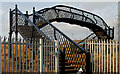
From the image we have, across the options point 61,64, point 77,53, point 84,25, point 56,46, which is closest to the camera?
point 56,46

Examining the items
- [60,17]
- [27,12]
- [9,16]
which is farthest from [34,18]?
[60,17]

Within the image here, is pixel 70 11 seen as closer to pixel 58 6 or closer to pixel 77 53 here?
pixel 58 6

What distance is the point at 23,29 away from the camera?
41.6 feet

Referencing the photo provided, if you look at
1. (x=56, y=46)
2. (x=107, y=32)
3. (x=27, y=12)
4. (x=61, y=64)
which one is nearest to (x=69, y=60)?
(x=61, y=64)

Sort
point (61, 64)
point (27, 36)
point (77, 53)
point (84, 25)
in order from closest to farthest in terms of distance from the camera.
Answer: point (61, 64)
point (77, 53)
point (27, 36)
point (84, 25)

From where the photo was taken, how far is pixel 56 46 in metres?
7.46

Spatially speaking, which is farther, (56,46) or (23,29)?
(23,29)

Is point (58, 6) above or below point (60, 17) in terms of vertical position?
above

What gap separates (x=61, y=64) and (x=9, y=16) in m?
7.51

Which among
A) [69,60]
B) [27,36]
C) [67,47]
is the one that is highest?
[27,36]

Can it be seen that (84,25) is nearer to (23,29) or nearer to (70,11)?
(70,11)

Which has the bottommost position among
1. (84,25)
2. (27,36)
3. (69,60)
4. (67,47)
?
(69,60)

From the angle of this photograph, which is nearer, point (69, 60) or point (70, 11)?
point (69, 60)

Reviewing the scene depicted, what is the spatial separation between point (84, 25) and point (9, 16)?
945 centimetres
